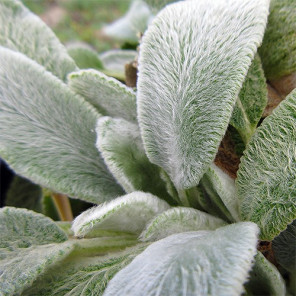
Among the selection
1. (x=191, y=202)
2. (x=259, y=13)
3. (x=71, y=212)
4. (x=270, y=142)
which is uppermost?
(x=259, y=13)

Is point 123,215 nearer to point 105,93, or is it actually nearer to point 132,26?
point 105,93

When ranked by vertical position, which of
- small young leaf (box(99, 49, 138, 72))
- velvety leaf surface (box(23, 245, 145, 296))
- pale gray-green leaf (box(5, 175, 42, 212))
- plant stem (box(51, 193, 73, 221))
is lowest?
pale gray-green leaf (box(5, 175, 42, 212))

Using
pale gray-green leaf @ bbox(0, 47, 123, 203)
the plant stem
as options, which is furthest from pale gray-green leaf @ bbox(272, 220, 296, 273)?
the plant stem

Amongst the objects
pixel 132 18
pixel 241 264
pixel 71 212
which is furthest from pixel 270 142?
pixel 132 18

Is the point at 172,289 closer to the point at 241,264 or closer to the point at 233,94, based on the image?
the point at 241,264

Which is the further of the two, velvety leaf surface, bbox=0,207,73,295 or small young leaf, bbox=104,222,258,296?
velvety leaf surface, bbox=0,207,73,295

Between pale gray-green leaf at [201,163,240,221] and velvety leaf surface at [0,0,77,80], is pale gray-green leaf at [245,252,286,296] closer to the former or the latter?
pale gray-green leaf at [201,163,240,221]

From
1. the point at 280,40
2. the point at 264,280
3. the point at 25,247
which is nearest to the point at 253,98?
the point at 280,40

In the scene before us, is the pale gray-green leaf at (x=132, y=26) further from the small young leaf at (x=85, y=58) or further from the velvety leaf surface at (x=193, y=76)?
the velvety leaf surface at (x=193, y=76)
